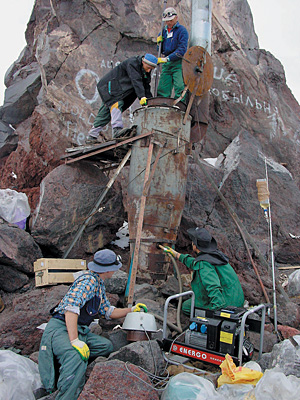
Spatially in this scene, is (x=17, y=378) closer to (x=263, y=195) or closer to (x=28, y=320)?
(x=28, y=320)

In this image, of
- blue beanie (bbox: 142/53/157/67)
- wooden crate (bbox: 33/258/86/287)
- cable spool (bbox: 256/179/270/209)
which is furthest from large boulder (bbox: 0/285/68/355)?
blue beanie (bbox: 142/53/157/67)

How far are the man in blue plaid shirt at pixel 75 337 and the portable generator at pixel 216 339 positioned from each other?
79 cm

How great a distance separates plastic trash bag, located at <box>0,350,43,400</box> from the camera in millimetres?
3229

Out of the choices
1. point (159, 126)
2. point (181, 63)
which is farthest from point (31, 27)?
point (159, 126)

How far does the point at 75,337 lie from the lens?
10.8ft

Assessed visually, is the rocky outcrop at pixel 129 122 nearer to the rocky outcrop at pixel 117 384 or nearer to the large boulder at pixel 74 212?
the large boulder at pixel 74 212

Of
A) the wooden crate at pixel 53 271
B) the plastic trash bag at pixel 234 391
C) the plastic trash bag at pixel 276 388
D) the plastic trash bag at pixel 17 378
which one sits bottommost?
the plastic trash bag at pixel 17 378

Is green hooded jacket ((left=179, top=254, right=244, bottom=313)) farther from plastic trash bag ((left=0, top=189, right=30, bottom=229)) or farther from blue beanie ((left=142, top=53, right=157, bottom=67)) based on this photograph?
blue beanie ((left=142, top=53, right=157, bottom=67))

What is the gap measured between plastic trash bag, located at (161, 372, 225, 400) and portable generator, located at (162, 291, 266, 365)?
373 millimetres

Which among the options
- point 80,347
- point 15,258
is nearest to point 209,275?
point 80,347

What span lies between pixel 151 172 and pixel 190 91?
1.90m

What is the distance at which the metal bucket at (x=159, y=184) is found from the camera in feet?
19.9

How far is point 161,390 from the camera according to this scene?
310 centimetres

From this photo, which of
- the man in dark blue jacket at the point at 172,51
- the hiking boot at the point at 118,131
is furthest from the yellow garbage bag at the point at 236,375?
the man in dark blue jacket at the point at 172,51
